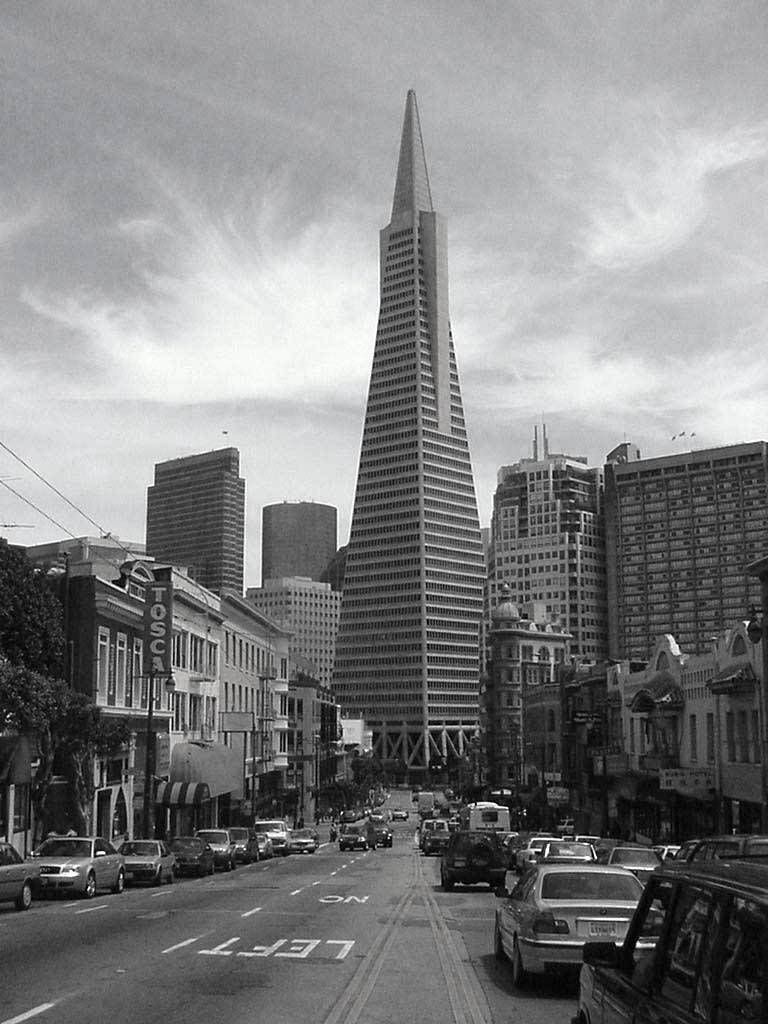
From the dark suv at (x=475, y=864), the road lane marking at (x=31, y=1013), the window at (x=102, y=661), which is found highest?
the window at (x=102, y=661)

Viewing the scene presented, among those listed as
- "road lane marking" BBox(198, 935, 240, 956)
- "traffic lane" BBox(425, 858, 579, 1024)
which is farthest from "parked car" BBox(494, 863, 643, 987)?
"road lane marking" BBox(198, 935, 240, 956)

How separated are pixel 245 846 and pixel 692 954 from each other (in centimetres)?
4621

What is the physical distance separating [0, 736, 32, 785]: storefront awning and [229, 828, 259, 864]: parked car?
1211cm

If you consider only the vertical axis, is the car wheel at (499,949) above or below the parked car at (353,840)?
above

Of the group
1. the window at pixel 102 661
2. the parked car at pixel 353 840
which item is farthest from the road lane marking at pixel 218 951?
the parked car at pixel 353 840

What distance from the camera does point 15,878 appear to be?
24.6 m

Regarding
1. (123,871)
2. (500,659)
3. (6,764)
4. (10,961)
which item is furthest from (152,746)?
(500,659)

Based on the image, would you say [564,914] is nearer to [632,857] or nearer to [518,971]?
[518,971]

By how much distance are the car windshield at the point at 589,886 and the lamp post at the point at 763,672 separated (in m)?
27.2

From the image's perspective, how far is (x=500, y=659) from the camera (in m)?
166

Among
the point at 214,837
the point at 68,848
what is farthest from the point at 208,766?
the point at 68,848

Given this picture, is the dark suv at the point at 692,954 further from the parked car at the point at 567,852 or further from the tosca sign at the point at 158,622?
the tosca sign at the point at 158,622

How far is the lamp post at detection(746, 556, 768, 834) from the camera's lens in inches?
1642

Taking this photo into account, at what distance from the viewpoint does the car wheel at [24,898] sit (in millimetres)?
24922
